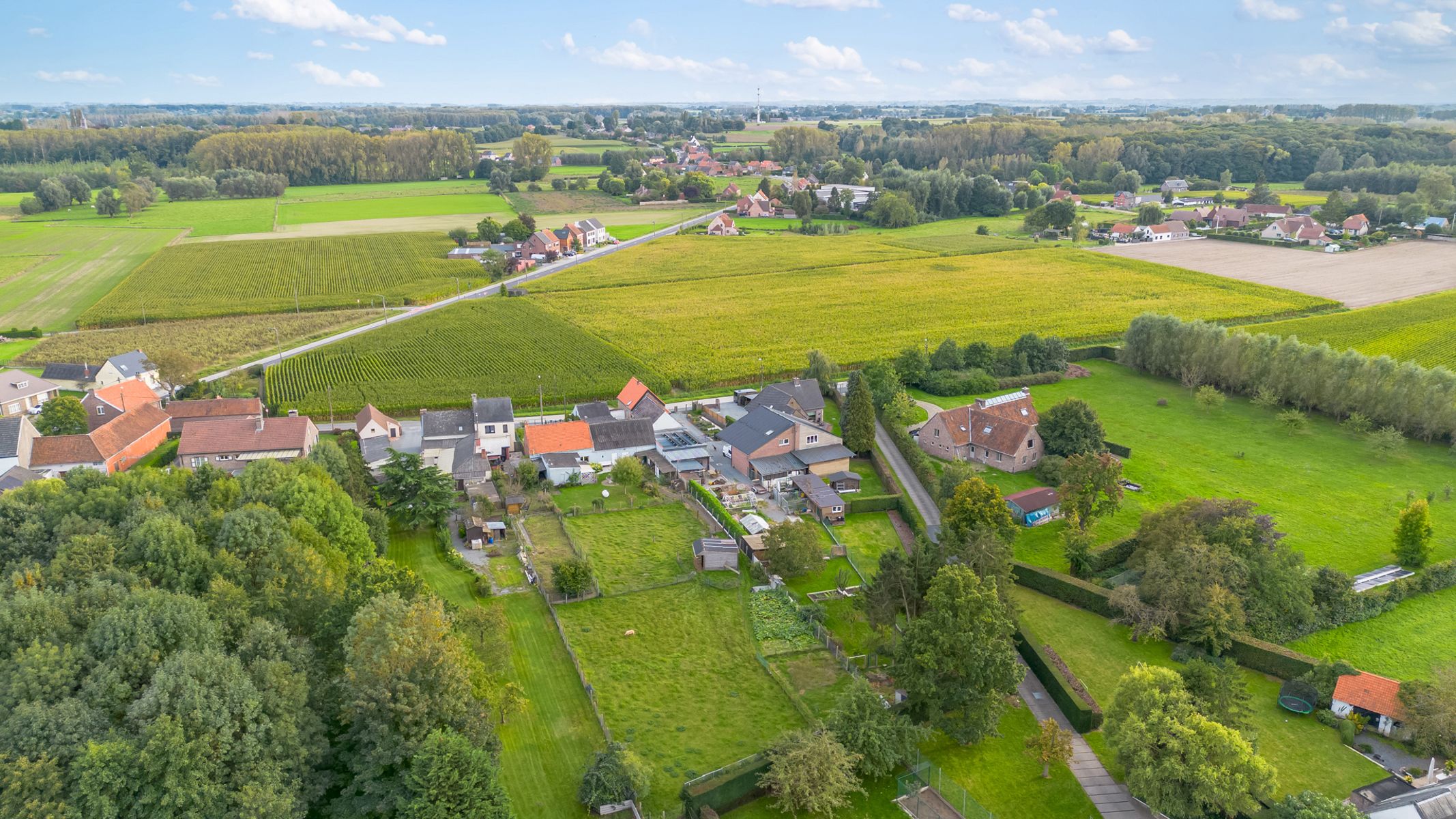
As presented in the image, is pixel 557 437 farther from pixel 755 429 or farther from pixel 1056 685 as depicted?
pixel 1056 685

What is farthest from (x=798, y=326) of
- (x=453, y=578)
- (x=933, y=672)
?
(x=933, y=672)

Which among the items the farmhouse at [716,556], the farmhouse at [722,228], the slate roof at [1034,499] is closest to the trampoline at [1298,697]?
the slate roof at [1034,499]

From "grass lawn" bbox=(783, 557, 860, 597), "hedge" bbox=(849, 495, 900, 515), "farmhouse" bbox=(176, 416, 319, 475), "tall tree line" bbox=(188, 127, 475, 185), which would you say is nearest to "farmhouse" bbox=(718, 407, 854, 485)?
"hedge" bbox=(849, 495, 900, 515)

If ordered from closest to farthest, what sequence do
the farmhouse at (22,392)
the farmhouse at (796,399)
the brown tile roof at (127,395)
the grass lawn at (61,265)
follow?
the brown tile roof at (127,395) < the farmhouse at (796,399) < the farmhouse at (22,392) < the grass lawn at (61,265)

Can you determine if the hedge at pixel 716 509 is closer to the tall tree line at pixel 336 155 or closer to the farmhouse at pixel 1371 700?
the farmhouse at pixel 1371 700

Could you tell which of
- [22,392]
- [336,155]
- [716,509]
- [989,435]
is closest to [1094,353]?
[989,435]

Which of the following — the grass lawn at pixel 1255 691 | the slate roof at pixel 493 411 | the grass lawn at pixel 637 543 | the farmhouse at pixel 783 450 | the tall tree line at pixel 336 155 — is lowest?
the grass lawn at pixel 1255 691

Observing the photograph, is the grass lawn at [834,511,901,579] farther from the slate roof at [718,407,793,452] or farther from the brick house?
the brick house
